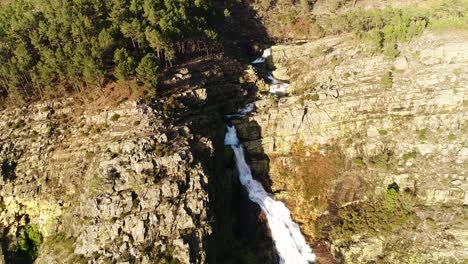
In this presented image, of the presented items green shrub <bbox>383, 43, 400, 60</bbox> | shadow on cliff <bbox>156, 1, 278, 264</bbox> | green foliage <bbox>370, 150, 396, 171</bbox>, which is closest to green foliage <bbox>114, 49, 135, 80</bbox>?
shadow on cliff <bbox>156, 1, 278, 264</bbox>

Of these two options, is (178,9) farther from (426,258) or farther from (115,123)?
(426,258)

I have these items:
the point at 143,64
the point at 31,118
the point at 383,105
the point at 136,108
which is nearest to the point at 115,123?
the point at 136,108

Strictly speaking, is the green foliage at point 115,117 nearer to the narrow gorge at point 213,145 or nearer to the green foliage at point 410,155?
the narrow gorge at point 213,145

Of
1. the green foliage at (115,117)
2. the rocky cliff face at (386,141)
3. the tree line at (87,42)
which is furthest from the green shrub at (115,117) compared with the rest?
Result: the rocky cliff face at (386,141)

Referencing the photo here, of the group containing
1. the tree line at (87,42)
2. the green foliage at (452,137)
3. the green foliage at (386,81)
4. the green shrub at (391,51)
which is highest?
the tree line at (87,42)

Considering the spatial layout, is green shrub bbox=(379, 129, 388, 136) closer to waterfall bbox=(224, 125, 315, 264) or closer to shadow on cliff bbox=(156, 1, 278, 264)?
waterfall bbox=(224, 125, 315, 264)

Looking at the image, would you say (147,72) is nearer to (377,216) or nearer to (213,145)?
(213,145)
